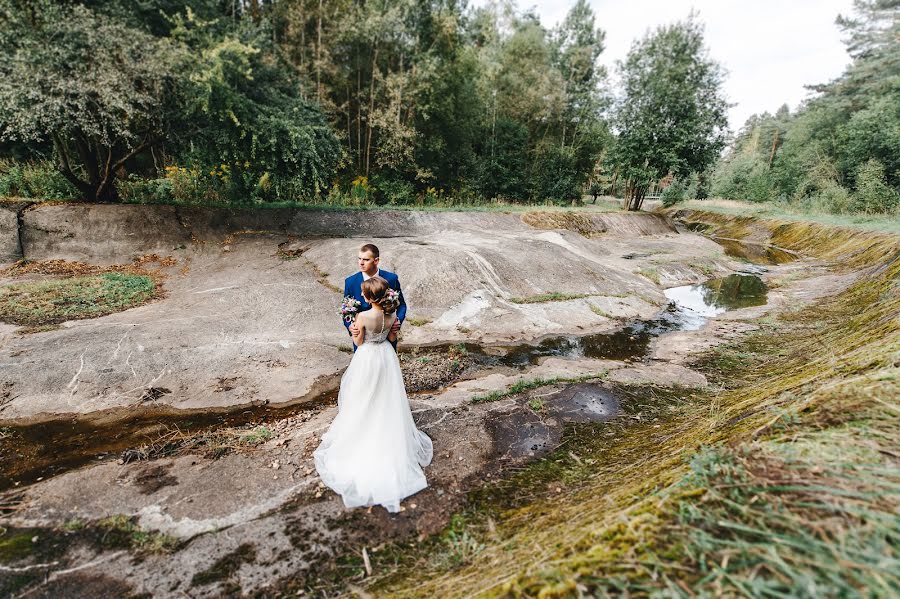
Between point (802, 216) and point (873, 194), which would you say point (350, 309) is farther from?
point (873, 194)

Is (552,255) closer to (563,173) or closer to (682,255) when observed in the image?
(682,255)

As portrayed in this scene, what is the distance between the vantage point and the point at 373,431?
371 centimetres

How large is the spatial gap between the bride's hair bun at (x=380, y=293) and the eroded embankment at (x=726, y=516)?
1917mm

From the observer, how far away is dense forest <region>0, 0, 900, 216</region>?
9102 millimetres

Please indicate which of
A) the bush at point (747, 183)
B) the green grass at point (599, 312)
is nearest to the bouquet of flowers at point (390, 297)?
the green grass at point (599, 312)

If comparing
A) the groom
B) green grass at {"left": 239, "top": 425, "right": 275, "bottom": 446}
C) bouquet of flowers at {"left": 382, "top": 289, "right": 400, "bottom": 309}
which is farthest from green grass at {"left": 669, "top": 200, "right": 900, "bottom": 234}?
green grass at {"left": 239, "top": 425, "right": 275, "bottom": 446}

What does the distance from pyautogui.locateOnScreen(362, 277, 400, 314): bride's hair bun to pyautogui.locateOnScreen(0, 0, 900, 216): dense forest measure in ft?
31.3

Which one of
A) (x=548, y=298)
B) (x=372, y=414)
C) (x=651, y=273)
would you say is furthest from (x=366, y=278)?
(x=651, y=273)

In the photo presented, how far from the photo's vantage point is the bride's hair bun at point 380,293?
3.51 m

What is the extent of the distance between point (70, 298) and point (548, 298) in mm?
10711

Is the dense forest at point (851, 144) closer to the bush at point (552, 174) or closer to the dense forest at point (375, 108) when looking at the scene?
the dense forest at point (375, 108)

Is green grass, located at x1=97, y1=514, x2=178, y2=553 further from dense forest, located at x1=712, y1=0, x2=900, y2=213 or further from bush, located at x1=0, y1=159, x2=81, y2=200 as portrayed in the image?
dense forest, located at x1=712, y1=0, x2=900, y2=213

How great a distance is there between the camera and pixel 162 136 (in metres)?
10.9

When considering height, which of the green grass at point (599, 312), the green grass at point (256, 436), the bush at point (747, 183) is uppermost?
the bush at point (747, 183)
